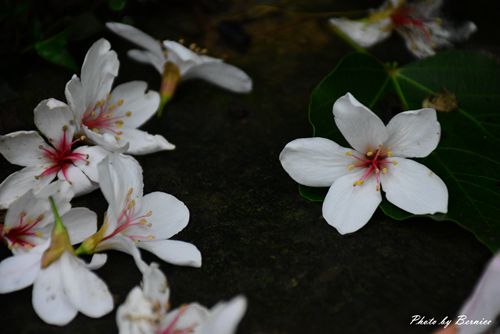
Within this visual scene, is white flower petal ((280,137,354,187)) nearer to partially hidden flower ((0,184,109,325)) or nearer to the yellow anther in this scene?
the yellow anther

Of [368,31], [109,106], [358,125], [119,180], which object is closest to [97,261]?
[119,180]

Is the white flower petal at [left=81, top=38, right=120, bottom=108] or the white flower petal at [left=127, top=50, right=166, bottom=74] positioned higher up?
the white flower petal at [left=81, top=38, right=120, bottom=108]

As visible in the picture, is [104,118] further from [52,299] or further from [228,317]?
[228,317]

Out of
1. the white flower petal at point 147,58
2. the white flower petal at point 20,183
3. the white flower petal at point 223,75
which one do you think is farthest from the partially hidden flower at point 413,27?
the white flower petal at point 20,183

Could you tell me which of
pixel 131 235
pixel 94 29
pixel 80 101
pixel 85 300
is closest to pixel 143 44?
pixel 94 29

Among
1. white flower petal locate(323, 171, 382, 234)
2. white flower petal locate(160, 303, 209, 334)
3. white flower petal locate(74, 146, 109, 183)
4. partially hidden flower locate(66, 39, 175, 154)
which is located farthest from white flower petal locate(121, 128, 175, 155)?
white flower petal locate(160, 303, 209, 334)

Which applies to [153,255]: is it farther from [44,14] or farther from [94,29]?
[44,14]
